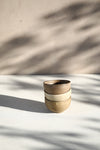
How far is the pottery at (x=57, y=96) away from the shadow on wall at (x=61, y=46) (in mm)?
1296

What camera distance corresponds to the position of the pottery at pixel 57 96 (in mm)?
1415

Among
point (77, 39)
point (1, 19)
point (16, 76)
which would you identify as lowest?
point (16, 76)

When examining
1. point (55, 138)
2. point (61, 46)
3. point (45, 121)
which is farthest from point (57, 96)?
point (61, 46)

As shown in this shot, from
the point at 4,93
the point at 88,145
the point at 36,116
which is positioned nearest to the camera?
the point at 88,145

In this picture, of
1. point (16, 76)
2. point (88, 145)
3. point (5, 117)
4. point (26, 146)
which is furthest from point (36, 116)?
point (16, 76)

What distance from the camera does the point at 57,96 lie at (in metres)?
1.42

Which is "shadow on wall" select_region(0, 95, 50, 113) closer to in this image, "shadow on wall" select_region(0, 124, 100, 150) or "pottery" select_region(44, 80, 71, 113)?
"pottery" select_region(44, 80, 71, 113)

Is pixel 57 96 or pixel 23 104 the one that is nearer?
pixel 57 96

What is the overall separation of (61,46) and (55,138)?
66.2 inches

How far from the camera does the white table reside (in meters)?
1.15

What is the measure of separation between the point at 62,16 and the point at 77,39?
38cm

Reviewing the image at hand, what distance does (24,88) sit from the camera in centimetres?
219

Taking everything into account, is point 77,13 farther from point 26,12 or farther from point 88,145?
point 88,145

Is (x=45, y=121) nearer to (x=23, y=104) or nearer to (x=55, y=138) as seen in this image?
(x=55, y=138)
